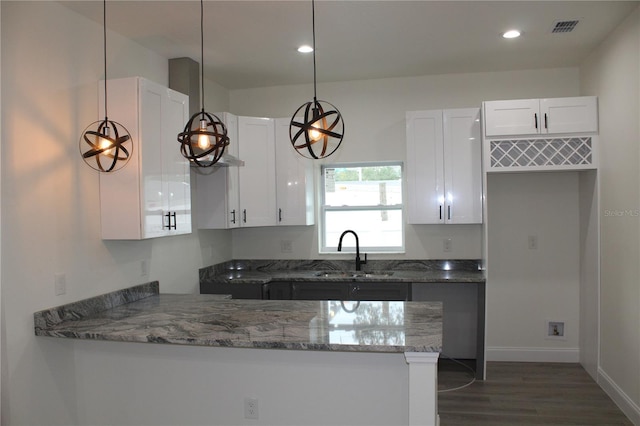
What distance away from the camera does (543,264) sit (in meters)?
4.86

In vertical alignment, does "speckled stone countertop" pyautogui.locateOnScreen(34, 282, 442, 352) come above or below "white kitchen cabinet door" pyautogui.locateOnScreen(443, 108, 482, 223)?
below

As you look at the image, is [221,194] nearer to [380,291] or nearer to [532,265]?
[380,291]

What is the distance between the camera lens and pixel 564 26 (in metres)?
3.66

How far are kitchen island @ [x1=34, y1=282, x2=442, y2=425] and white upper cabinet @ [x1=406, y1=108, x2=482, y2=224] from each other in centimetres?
157

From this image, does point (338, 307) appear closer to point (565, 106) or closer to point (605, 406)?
point (605, 406)

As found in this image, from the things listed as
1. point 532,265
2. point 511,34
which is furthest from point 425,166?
point 532,265

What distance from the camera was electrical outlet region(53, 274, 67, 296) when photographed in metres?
2.98

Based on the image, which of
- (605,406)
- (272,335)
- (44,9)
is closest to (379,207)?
(605,406)

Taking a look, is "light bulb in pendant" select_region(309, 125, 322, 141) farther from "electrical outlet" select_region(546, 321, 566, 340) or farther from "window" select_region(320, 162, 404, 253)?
"electrical outlet" select_region(546, 321, 566, 340)

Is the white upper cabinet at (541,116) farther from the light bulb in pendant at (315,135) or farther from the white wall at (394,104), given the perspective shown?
the light bulb in pendant at (315,135)

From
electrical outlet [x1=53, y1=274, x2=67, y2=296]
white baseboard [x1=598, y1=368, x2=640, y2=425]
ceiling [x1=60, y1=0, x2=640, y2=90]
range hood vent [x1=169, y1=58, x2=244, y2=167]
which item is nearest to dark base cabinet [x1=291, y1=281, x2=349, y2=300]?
range hood vent [x1=169, y1=58, x2=244, y2=167]

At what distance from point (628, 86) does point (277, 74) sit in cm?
286

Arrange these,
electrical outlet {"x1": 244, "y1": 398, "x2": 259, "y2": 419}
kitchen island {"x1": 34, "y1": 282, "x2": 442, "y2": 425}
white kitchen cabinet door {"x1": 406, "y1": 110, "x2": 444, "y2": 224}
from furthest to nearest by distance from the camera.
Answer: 1. white kitchen cabinet door {"x1": 406, "y1": 110, "x2": 444, "y2": 224}
2. electrical outlet {"x1": 244, "y1": 398, "x2": 259, "y2": 419}
3. kitchen island {"x1": 34, "y1": 282, "x2": 442, "y2": 425}

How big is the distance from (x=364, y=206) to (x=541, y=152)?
1737mm
